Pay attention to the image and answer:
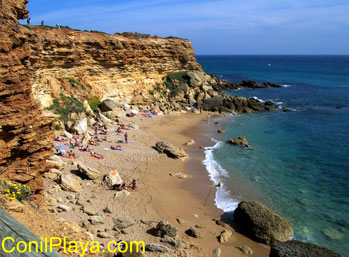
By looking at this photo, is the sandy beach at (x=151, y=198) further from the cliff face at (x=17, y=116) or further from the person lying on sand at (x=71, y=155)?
the cliff face at (x=17, y=116)

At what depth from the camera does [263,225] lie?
48.5ft

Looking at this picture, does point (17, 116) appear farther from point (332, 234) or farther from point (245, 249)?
point (332, 234)

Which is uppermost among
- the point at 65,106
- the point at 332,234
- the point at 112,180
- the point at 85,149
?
the point at 65,106

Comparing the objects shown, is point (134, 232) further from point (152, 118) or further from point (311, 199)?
point (152, 118)

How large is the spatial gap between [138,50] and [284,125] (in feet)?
75.7

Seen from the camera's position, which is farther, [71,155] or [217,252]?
[71,155]

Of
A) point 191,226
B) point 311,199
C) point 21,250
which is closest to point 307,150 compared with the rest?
point 311,199

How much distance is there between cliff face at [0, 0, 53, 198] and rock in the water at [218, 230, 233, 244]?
29.4 ft

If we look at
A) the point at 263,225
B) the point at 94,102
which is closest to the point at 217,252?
the point at 263,225

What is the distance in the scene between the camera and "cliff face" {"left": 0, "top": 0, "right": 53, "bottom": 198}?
848 cm

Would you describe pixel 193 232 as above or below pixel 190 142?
below

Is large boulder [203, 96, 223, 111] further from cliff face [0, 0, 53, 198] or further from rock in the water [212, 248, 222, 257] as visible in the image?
cliff face [0, 0, 53, 198]

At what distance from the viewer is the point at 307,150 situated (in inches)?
1093

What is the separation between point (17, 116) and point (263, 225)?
1254 centimetres
